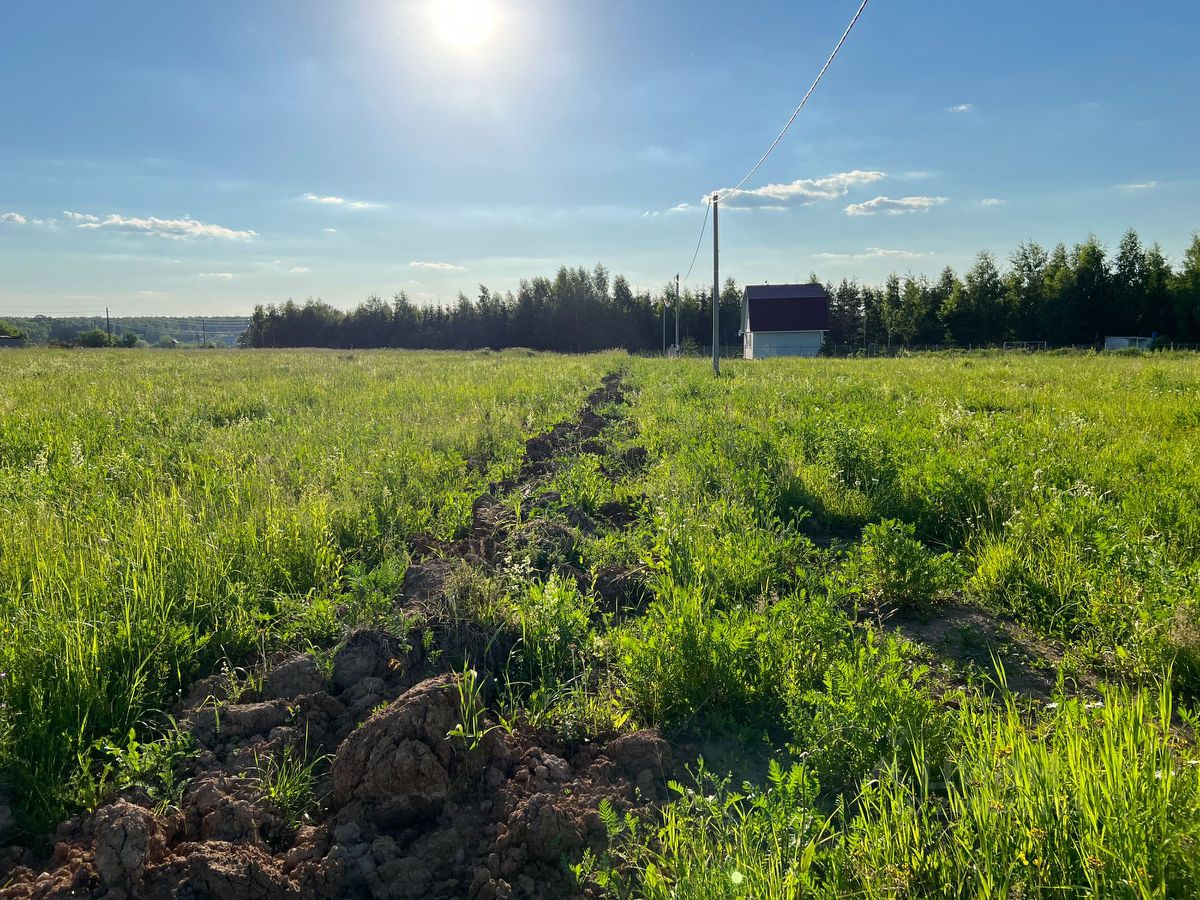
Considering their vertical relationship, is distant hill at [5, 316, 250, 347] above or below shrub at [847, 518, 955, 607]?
above

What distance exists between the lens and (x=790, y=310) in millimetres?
54250

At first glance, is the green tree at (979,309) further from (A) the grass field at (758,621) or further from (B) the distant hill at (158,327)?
(B) the distant hill at (158,327)

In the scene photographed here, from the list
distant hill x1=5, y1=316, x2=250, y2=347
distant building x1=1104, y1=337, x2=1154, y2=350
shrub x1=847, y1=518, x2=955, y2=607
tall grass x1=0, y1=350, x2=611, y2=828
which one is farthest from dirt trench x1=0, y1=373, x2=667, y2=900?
distant hill x1=5, y1=316, x2=250, y2=347

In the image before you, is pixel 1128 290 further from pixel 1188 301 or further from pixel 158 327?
pixel 158 327

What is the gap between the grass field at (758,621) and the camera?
6.60 ft

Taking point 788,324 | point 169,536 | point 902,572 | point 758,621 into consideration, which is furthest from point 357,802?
point 788,324

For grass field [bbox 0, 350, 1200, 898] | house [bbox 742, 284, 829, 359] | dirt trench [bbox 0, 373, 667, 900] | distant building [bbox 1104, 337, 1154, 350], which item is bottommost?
dirt trench [bbox 0, 373, 667, 900]

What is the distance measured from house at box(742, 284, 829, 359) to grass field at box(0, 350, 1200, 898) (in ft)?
153

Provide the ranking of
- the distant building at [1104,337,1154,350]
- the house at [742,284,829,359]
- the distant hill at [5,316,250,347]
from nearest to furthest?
the distant building at [1104,337,1154,350]
the house at [742,284,829,359]
the distant hill at [5,316,250,347]

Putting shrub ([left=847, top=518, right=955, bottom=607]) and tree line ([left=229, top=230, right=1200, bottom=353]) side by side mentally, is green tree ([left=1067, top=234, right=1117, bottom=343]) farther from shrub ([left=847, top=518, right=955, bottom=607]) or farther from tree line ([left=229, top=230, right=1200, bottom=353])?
shrub ([left=847, top=518, right=955, bottom=607])

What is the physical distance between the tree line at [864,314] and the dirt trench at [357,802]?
55802 millimetres

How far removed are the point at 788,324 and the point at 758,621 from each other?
2101 inches

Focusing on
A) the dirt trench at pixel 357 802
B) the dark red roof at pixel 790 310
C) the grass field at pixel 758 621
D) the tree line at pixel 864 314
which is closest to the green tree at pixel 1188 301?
the tree line at pixel 864 314

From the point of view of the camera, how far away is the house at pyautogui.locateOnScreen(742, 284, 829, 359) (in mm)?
53156
